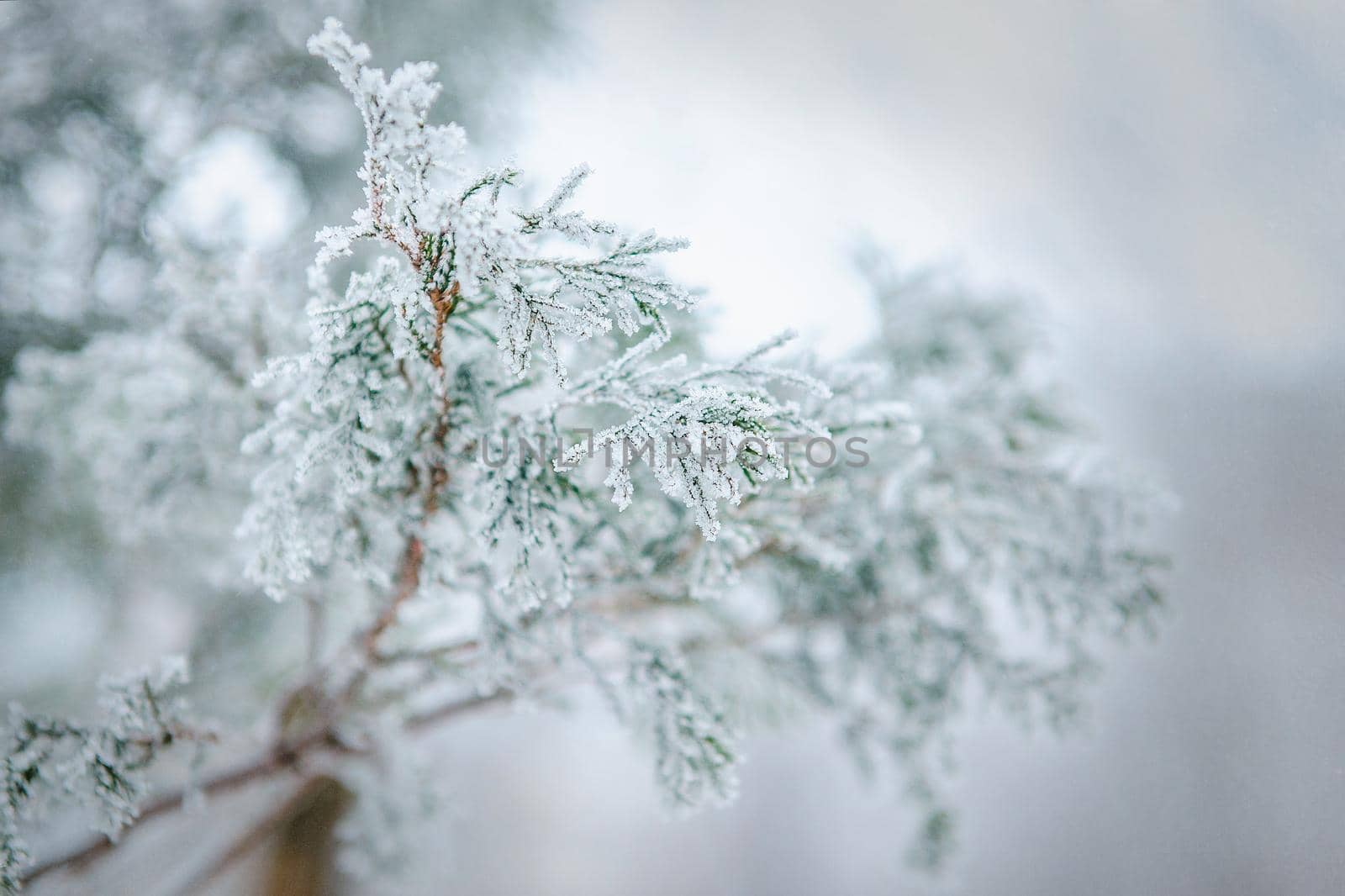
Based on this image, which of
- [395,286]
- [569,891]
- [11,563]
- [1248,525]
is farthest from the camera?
[569,891]

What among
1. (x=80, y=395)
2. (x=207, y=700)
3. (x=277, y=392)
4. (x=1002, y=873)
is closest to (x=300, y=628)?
(x=207, y=700)

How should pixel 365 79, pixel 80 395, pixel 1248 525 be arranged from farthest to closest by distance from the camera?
1. pixel 1248 525
2. pixel 80 395
3. pixel 365 79

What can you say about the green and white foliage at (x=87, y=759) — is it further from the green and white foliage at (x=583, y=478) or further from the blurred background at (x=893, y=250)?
the blurred background at (x=893, y=250)

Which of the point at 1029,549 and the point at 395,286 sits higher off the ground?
the point at 1029,549

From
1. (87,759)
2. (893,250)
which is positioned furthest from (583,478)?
(893,250)

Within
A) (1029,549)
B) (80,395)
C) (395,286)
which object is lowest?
(395,286)

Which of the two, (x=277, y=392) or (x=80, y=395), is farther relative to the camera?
(x=80, y=395)

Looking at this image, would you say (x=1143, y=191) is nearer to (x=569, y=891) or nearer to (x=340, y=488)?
(x=340, y=488)

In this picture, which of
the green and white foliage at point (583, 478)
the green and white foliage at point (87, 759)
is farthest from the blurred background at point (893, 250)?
the green and white foliage at point (87, 759)
